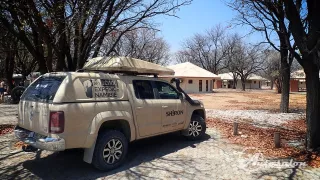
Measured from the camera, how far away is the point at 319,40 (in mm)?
6102

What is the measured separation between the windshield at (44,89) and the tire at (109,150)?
4.06 ft

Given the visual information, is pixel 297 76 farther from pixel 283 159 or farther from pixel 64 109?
pixel 64 109

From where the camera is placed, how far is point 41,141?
16.1ft

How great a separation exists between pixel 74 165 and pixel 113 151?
96 centimetres

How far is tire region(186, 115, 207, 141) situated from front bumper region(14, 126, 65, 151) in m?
4.03

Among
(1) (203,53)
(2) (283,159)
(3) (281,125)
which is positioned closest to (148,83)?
(2) (283,159)

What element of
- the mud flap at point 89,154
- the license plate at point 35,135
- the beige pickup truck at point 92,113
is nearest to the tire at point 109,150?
the beige pickup truck at point 92,113

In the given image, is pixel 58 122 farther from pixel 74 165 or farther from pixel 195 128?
pixel 195 128

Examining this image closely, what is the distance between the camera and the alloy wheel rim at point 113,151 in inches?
216

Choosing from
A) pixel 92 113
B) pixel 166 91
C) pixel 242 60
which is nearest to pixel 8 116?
pixel 166 91

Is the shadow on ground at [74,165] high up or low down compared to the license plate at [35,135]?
down

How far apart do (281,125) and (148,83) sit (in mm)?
7137

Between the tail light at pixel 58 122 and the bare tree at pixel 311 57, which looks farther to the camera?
the bare tree at pixel 311 57

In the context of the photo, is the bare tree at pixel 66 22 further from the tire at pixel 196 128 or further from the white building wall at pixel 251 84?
the white building wall at pixel 251 84
